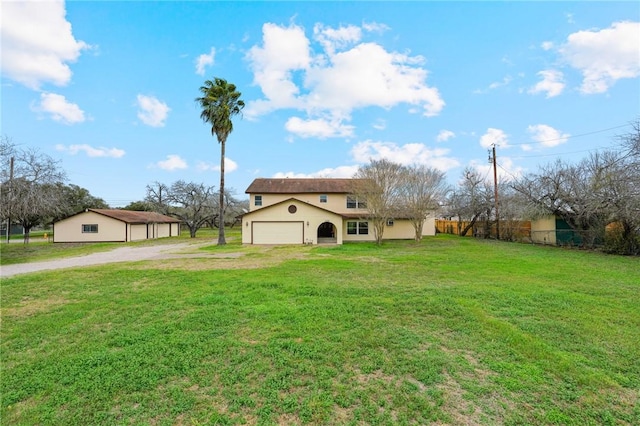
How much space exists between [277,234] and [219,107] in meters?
10.8

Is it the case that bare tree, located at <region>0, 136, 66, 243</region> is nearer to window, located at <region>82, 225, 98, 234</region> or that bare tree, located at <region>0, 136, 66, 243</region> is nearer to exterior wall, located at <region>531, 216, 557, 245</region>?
window, located at <region>82, 225, 98, 234</region>

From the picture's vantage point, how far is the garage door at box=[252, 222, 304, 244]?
22875 mm

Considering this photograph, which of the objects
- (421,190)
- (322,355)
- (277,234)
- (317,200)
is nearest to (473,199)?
(421,190)

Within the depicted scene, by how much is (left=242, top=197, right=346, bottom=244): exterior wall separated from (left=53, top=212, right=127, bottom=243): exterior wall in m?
14.0

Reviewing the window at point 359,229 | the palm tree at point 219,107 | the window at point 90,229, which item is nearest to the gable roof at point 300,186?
the window at point 359,229

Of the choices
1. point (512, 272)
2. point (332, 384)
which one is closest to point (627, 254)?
point (512, 272)

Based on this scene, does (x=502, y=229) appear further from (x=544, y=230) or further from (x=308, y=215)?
(x=308, y=215)

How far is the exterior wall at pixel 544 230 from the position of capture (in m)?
20.8

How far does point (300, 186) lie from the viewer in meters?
27.5

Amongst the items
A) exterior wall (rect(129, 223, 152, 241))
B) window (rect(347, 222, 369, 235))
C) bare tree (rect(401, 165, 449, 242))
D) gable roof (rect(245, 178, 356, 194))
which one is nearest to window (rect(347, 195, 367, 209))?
gable roof (rect(245, 178, 356, 194))

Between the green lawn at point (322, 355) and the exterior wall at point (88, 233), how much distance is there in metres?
22.6

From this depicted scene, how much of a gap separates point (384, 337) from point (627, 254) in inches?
733

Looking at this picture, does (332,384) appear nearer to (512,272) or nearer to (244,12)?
(512,272)

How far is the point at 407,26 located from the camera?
14992mm
